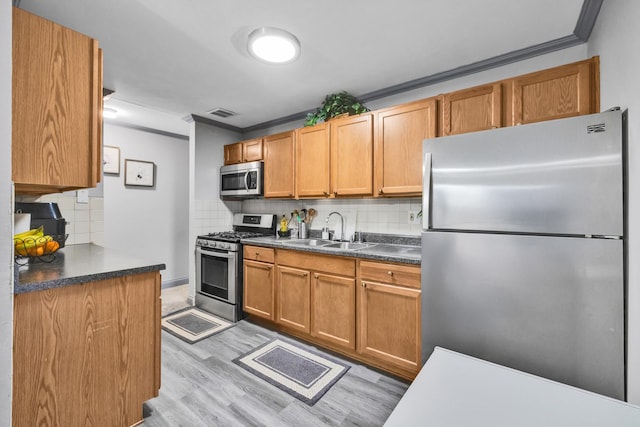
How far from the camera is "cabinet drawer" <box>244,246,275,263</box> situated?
2.86 m

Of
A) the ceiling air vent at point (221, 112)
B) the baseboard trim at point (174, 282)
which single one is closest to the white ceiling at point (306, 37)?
the ceiling air vent at point (221, 112)

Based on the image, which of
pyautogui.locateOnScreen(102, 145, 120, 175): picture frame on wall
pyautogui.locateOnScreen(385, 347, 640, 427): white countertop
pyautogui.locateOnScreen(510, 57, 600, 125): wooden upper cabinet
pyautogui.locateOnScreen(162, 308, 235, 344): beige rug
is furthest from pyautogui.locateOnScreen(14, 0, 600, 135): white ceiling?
pyautogui.locateOnScreen(162, 308, 235, 344): beige rug

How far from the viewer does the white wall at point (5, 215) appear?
850mm

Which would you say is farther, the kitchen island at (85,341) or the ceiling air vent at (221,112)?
the ceiling air vent at (221,112)

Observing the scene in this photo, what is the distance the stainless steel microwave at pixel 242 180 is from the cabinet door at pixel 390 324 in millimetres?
1822

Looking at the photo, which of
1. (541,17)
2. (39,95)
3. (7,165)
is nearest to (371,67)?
(541,17)

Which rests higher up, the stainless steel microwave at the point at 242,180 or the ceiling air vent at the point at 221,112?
the ceiling air vent at the point at 221,112

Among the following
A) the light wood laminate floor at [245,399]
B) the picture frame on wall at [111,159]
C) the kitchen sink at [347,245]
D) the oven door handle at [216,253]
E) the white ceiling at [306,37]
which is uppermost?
the white ceiling at [306,37]

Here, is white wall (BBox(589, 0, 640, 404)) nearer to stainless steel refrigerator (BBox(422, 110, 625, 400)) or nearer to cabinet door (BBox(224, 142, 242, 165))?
stainless steel refrigerator (BBox(422, 110, 625, 400))

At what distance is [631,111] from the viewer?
1180 mm

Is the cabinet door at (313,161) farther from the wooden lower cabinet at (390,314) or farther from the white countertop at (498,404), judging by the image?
the white countertop at (498,404)

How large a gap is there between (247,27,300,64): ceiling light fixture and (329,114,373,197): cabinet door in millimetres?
759

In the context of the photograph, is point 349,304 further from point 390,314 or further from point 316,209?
point 316,209

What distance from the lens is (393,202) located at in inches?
108
